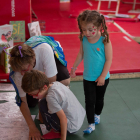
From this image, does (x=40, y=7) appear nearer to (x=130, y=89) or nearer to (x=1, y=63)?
(x=1, y=63)

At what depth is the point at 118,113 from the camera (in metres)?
2.05

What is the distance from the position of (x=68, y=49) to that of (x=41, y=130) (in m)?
1.81

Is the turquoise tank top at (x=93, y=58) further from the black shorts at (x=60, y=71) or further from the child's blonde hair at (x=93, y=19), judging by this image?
the black shorts at (x=60, y=71)

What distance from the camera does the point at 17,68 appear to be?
4.91 feet

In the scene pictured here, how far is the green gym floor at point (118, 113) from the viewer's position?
177cm

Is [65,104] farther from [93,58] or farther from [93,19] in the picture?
[93,19]

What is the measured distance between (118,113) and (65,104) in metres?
0.70

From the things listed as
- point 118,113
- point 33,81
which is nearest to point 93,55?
point 33,81

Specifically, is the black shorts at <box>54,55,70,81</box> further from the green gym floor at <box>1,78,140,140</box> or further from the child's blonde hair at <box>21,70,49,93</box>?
the child's blonde hair at <box>21,70,49,93</box>

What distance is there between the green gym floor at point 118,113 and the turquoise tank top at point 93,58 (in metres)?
0.47

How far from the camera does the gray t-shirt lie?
58.2 inches

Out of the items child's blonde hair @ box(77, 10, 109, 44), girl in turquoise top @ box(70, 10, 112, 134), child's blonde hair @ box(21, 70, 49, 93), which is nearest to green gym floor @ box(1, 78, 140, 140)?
girl in turquoise top @ box(70, 10, 112, 134)

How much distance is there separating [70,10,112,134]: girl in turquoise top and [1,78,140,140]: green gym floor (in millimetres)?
107

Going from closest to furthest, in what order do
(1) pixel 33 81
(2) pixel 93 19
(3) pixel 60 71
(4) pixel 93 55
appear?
(1) pixel 33 81
(2) pixel 93 19
(4) pixel 93 55
(3) pixel 60 71
